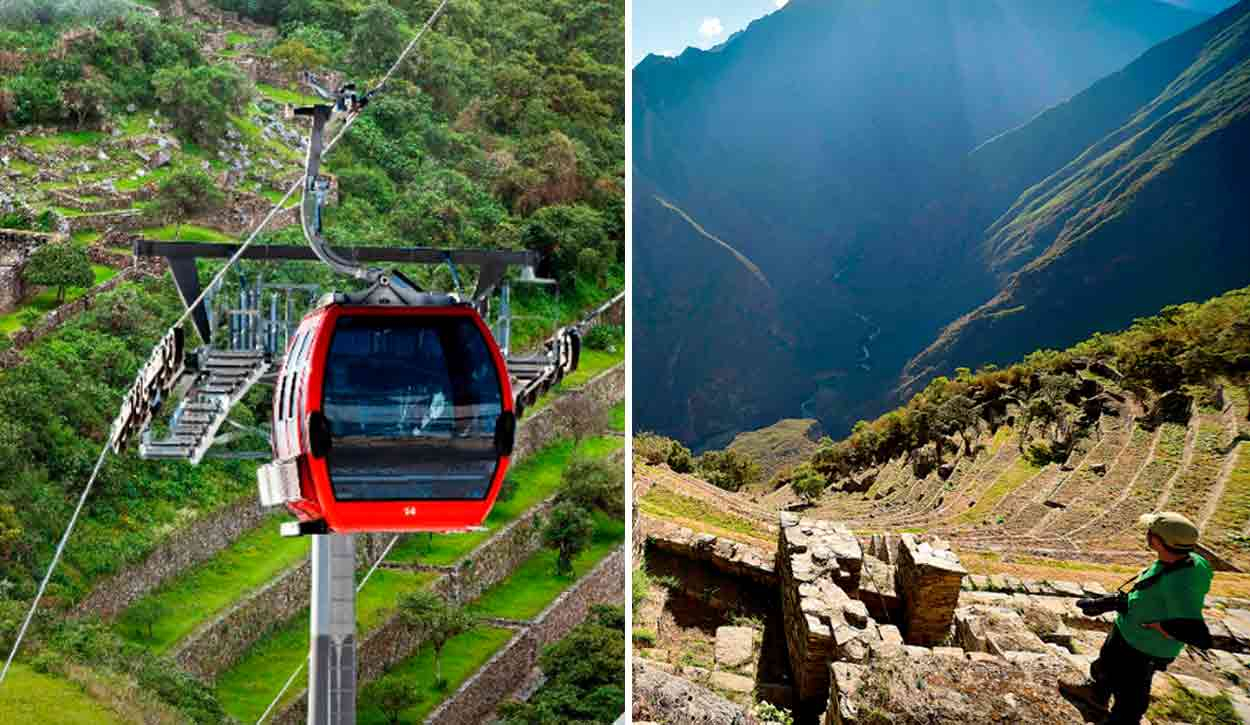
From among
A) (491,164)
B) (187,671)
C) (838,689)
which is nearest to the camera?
(838,689)

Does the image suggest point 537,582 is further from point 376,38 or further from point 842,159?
point 376,38

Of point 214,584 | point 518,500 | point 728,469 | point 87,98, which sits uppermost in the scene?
point 87,98

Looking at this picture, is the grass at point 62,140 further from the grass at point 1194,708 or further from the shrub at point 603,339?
the grass at point 1194,708

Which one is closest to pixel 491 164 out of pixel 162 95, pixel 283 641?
pixel 162 95

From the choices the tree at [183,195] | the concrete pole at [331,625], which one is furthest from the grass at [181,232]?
the concrete pole at [331,625]

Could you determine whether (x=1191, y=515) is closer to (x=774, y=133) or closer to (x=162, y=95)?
(x=774, y=133)

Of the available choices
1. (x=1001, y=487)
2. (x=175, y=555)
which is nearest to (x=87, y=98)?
(x=175, y=555)

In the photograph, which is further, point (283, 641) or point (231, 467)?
point (231, 467)
